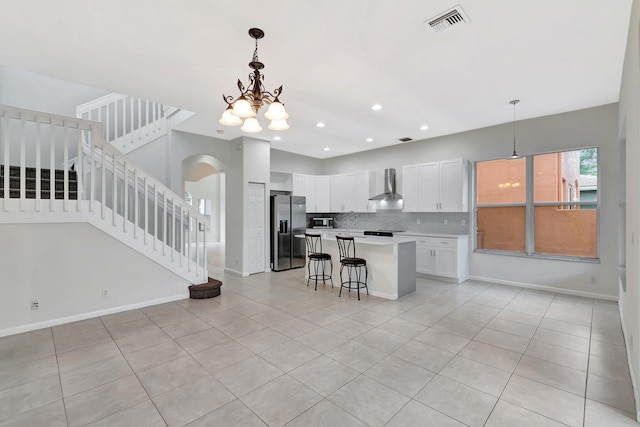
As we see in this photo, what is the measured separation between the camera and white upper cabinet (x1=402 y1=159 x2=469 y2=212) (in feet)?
18.7

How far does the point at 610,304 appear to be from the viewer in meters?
4.27

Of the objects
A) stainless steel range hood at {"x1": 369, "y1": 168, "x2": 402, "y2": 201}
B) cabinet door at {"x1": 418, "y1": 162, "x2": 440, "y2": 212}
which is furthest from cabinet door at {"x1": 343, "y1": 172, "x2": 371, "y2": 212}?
cabinet door at {"x1": 418, "y1": 162, "x2": 440, "y2": 212}

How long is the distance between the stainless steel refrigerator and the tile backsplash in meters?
1.29

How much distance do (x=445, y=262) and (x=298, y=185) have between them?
4017 millimetres

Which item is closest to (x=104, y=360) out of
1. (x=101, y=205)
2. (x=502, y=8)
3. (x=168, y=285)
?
(x=168, y=285)

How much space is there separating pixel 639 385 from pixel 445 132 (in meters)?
4.93

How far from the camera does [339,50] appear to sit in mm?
2928

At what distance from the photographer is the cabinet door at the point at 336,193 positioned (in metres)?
7.91

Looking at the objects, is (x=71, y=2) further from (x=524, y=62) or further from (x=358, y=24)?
(x=524, y=62)

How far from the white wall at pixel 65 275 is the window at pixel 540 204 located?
612 centimetres

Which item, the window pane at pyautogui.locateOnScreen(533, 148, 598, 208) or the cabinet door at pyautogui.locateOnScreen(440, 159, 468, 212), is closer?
the window pane at pyautogui.locateOnScreen(533, 148, 598, 208)

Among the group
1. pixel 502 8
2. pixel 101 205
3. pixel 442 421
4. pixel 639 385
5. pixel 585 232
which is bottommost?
pixel 442 421

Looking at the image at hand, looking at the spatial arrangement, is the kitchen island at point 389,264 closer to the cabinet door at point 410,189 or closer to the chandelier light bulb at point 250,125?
the cabinet door at point 410,189

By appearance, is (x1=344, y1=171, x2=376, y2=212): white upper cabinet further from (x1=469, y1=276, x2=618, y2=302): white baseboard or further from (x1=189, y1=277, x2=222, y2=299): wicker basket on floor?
(x1=189, y1=277, x2=222, y2=299): wicker basket on floor
